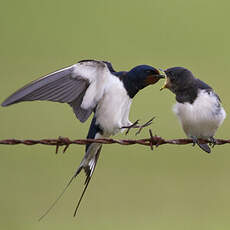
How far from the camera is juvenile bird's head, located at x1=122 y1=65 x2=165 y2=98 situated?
3.94 meters

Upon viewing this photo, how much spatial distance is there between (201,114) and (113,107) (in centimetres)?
52

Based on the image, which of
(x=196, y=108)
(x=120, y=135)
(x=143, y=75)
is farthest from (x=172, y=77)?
(x=120, y=135)

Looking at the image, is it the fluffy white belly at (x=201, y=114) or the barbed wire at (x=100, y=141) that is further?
the fluffy white belly at (x=201, y=114)

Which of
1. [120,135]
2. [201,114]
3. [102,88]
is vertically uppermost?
[102,88]

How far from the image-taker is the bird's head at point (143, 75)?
3.94 m

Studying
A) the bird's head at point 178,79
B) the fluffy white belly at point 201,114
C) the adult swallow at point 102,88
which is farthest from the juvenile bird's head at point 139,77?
the fluffy white belly at point 201,114

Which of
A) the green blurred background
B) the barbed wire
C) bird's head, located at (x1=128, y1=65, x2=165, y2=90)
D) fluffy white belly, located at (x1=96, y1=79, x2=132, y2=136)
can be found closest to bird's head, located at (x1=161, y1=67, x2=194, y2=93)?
bird's head, located at (x1=128, y1=65, x2=165, y2=90)

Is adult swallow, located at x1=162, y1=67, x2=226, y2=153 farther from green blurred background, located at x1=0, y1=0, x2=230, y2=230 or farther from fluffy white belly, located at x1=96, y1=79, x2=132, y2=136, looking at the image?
green blurred background, located at x1=0, y1=0, x2=230, y2=230

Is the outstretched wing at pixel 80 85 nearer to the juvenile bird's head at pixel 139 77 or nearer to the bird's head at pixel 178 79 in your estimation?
the juvenile bird's head at pixel 139 77

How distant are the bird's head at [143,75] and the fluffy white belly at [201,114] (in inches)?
9.1

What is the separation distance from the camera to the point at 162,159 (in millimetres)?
7340

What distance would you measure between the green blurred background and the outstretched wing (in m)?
2.44

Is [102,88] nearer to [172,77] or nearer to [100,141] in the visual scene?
[172,77]

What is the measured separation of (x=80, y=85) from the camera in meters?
3.95
